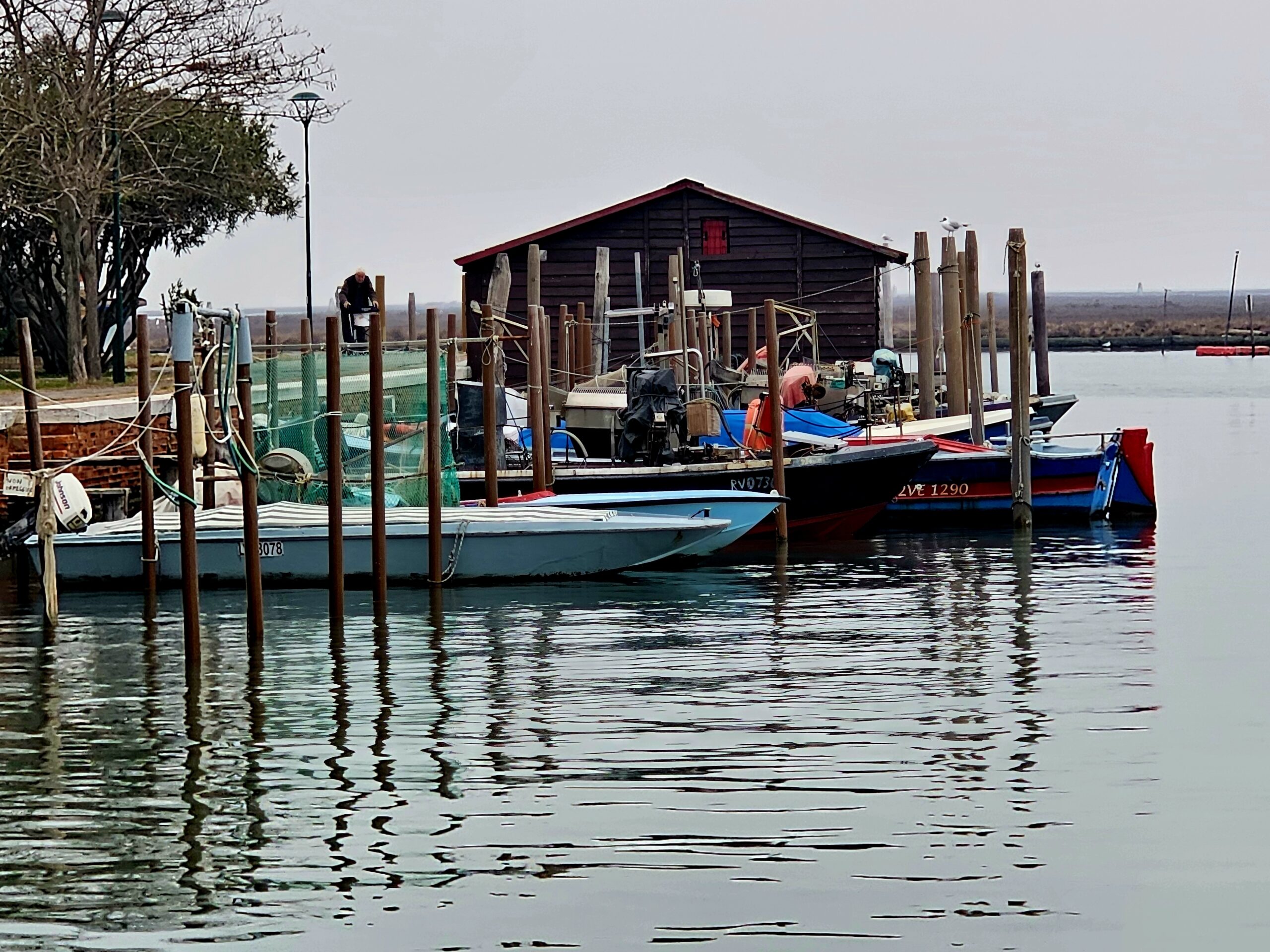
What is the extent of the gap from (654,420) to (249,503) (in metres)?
9.72

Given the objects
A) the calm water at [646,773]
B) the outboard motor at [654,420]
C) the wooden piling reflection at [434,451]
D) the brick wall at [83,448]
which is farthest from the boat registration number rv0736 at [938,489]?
the brick wall at [83,448]

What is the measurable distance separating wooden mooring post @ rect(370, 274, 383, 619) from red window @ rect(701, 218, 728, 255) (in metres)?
28.7

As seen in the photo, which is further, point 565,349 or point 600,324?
point 600,324

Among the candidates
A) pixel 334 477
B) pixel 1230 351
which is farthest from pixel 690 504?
pixel 1230 351

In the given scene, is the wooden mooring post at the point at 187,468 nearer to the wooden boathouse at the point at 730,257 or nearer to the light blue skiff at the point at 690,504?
the light blue skiff at the point at 690,504

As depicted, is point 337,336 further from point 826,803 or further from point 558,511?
point 826,803

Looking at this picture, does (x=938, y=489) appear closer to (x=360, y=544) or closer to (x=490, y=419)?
(x=490, y=419)

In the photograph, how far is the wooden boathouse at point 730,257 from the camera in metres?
47.8

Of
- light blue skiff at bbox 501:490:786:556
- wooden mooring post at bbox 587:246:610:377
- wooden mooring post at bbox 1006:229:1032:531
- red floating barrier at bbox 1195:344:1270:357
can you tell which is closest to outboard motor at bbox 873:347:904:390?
wooden mooring post at bbox 587:246:610:377

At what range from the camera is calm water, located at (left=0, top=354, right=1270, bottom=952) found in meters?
9.40

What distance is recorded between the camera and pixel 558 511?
21516 mm

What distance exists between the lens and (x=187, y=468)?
49.9 ft

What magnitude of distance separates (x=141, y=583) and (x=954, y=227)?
60.6 feet

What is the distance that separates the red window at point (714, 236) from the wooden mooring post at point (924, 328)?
11495 millimetres
